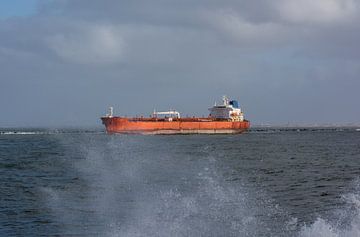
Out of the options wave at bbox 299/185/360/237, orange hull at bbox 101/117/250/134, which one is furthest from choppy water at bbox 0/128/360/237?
orange hull at bbox 101/117/250/134

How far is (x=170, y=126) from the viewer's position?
122m

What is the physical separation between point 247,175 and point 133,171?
7.88 m

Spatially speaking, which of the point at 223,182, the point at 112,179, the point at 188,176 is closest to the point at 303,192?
the point at 223,182

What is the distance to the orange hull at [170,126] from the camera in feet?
377

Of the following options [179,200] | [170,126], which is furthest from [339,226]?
[170,126]

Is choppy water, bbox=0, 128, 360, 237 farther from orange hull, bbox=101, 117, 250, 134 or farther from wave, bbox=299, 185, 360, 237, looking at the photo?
orange hull, bbox=101, 117, 250, 134

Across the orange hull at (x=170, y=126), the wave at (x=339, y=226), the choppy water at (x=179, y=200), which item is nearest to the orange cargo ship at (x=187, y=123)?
the orange hull at (x=170, y=126)

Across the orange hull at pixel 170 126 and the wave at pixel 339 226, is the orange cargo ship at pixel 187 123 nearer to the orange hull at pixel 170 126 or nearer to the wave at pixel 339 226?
the orange hull at pixel 170 126

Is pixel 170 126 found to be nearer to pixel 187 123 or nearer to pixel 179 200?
pixel 187 123

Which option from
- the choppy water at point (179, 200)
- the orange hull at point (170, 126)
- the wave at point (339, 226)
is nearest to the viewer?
the wave at point (339, 226)

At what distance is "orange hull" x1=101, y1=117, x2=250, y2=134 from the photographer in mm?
115050

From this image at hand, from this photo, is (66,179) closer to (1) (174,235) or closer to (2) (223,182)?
(2) (223,182)

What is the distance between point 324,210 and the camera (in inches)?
931

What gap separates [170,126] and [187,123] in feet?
15.6
